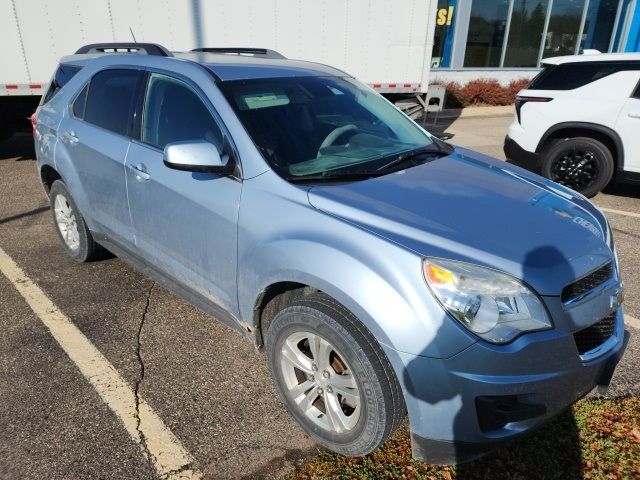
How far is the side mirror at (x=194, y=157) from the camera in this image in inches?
96.0

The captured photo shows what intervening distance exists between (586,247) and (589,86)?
15.8 ft

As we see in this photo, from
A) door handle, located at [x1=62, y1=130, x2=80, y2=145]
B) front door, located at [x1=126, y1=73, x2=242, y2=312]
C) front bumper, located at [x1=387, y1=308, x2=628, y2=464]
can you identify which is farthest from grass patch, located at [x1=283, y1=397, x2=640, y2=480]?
door handle, located at [x1=62, y1=130, x2=80, y2=145]

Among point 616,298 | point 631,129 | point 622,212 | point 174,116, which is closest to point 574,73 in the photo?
point 631,129

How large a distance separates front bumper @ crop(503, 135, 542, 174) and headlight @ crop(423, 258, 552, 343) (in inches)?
204

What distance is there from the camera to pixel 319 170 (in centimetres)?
255

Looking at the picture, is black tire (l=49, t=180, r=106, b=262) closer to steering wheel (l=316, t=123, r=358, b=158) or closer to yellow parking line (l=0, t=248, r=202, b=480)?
yellow parking line (l=0, t=248, r=202, b=480)

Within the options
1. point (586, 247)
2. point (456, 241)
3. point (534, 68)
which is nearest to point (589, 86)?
point (586, 247)

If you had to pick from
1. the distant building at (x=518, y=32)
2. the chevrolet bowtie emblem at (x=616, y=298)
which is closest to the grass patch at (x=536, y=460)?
the chevrolet bowtie emblem at (x=616, y=298)

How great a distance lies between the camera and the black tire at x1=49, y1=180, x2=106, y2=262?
3.98m

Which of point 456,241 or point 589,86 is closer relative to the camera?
point 456,241

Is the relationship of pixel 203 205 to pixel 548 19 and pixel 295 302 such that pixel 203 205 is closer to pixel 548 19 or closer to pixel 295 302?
pixel 295 302

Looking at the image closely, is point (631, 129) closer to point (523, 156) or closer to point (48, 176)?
point (523, 156)

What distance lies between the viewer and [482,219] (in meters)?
2.21

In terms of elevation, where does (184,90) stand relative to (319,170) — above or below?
above
